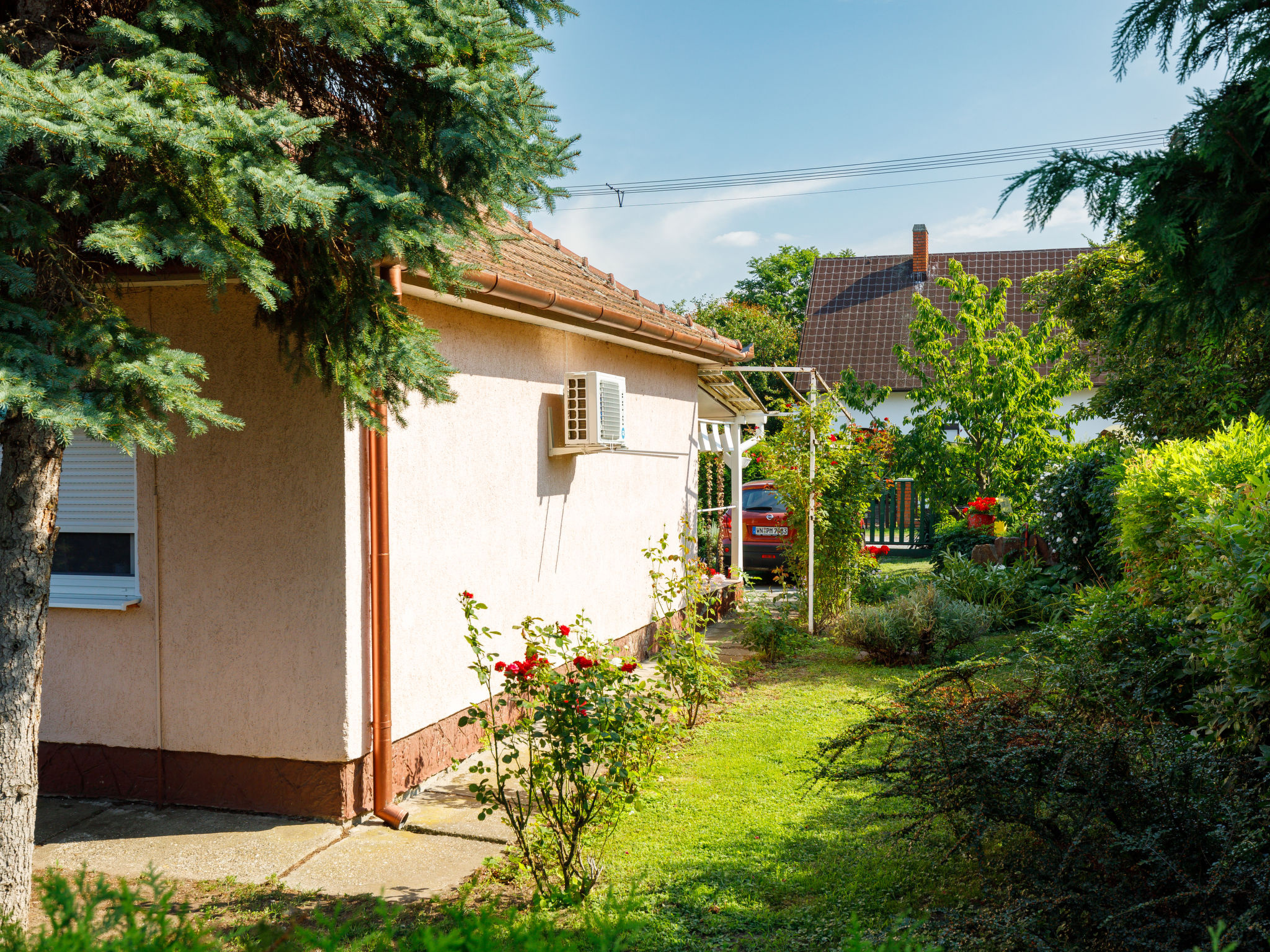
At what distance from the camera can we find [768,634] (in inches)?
376

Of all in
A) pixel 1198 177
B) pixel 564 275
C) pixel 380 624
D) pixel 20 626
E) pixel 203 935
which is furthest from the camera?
pixel 564 275

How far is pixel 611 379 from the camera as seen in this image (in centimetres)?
Result: 743

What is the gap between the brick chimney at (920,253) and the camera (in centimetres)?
2952

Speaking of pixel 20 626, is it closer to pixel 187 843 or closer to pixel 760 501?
pixel 187 843

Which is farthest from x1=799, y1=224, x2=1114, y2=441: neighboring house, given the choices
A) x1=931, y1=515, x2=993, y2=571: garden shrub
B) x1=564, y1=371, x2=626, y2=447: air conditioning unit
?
x1=564, y1=371, x2=626, y2=447: air conditioning unit

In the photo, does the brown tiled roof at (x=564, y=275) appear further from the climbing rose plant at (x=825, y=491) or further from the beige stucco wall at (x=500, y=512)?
the climbing rose plant at (x=825, y=491)

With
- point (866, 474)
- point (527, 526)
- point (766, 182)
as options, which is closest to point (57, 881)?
point (527, 526)

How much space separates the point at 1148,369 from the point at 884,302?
17.9 meters

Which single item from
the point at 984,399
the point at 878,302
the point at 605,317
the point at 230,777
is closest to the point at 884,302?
the point at 878,302

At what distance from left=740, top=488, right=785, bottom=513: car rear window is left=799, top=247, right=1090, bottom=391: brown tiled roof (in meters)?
12.3

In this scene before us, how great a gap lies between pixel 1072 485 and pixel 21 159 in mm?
10446

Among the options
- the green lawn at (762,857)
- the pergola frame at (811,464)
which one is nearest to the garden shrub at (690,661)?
the green lawn at (762,857)

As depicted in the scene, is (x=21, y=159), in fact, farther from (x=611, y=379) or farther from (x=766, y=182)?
(x=766, y=182)

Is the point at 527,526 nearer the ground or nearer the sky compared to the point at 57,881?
nearer the sky
